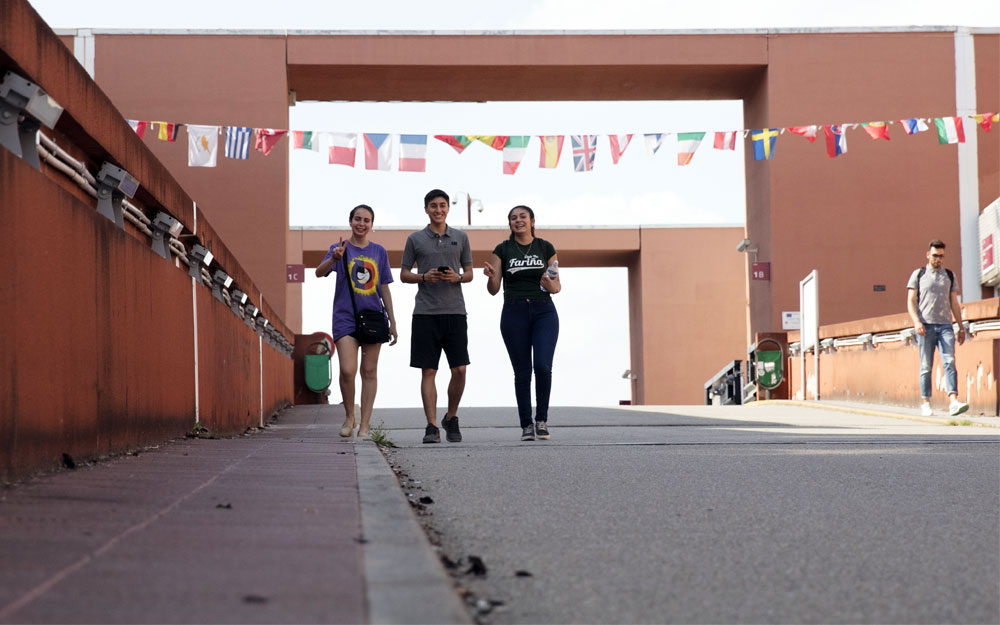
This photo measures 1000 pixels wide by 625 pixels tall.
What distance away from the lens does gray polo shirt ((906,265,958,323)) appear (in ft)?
39.6

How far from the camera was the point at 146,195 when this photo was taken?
6406mm

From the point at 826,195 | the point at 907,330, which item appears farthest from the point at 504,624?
the point at 826,195

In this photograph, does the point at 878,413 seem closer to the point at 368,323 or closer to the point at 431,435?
the point at 431,435

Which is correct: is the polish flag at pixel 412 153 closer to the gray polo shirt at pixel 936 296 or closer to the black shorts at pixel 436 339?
the gray polo shirt at pixel 936 296

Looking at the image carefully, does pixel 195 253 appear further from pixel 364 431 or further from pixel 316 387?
pixel 316 387

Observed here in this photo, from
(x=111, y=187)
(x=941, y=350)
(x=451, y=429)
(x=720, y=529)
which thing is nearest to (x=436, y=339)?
(x=451, y=429)

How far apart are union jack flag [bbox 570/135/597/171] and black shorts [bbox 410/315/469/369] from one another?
13630mm

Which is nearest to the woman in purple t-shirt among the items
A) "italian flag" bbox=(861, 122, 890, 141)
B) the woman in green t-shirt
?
the woman in green t-shirt

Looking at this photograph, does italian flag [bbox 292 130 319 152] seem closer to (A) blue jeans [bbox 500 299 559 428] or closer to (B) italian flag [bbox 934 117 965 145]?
(B) italian flag [bbox 934 117 965 145]

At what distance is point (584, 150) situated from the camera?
2164cm

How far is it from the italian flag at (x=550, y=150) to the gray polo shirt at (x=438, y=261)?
43.7 feet

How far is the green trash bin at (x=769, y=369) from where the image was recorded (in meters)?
22.0

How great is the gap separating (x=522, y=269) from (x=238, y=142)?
15.0 m

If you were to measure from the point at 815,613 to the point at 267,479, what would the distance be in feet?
8.11
